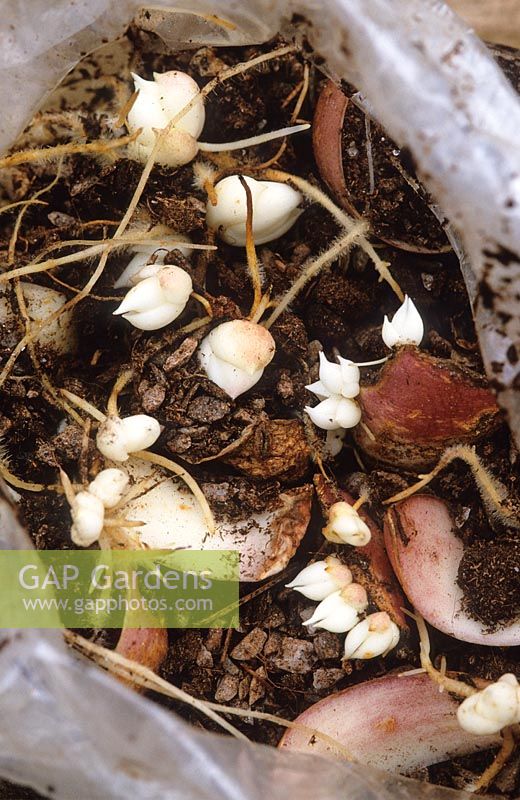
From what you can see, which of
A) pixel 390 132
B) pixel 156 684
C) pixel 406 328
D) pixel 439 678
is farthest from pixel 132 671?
pixel 390 132

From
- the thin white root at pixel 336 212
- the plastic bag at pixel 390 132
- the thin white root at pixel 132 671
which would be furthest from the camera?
the thin white root at pixel 336 212

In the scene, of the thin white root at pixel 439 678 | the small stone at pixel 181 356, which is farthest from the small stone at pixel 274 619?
the small stone at pixel 181 356

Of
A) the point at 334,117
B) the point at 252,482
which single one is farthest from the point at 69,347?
the point at 334,117

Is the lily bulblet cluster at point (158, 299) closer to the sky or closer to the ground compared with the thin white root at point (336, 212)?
closer to the ground

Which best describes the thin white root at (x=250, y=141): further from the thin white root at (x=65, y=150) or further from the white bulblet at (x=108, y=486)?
the white bulblet at (x=108, y=486)

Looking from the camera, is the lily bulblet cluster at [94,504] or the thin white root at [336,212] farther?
the thin white root at [336,212]

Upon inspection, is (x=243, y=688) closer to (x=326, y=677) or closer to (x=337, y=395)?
(x=326, y=677)

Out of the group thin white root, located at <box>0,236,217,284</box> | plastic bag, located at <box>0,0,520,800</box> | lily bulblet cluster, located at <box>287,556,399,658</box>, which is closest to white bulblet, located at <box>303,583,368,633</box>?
lily bulblet cluster, located at <box>287,556,399,658</box>

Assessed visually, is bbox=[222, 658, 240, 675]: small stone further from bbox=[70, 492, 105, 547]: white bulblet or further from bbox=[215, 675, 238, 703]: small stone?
bbox=[70, 492, 105, 547]: white bulblet
